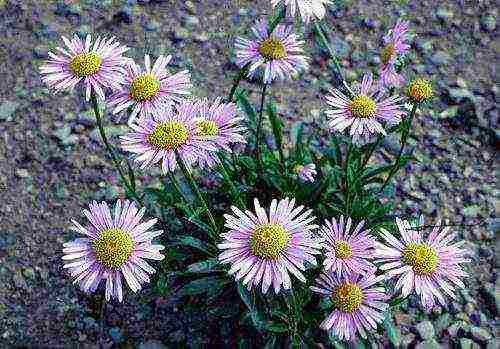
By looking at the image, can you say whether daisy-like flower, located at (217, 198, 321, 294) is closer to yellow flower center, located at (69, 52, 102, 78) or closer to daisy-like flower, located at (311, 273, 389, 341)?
daisy-like flower, located at (311, 273, 389, 341)

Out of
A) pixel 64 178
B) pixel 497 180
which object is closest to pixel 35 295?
pixel 64 178

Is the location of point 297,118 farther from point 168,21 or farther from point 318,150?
point 168,21

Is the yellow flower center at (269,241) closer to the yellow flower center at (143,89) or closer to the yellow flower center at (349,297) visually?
the yellow flower center at (349,297)

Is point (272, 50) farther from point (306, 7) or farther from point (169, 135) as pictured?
point (169, 135)

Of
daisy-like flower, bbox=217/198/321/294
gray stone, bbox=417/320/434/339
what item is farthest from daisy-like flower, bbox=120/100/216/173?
gray stone, bbox=417/320/434/339

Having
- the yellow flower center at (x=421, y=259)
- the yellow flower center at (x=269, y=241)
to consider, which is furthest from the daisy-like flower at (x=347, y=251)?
the yellow flower center at (x=269, y=241)
